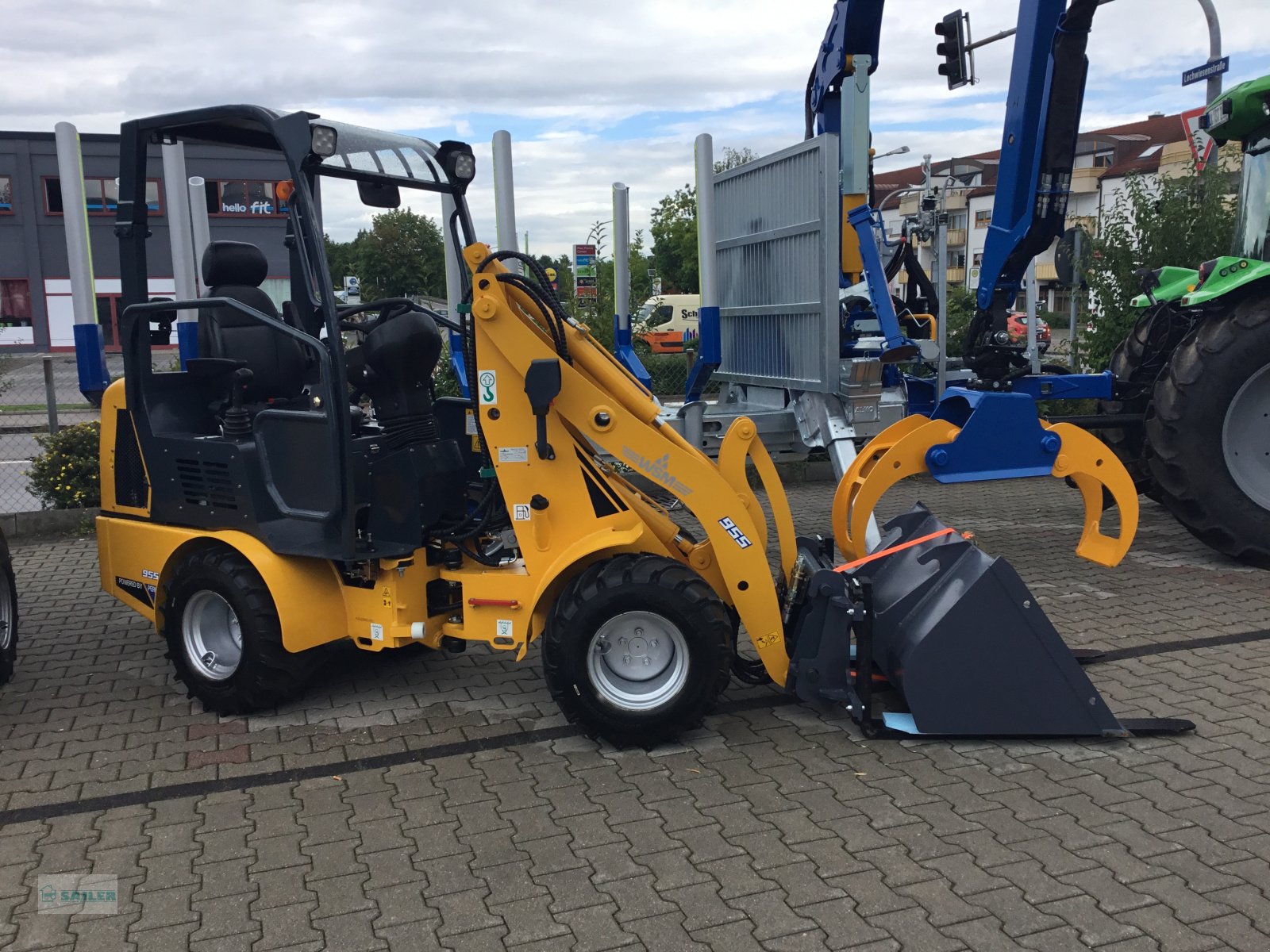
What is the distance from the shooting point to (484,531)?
184 inches

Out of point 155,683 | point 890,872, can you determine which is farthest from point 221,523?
point 890,872

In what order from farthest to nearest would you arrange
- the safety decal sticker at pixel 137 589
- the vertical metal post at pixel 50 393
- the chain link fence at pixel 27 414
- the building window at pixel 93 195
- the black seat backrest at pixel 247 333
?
the building window at pixel 93 195 < the vertical metal post at pixel 50 393 < the chain link fence at pixel 27 414 < the safety decal sticker at pixel 137 589 < the black seat backrest at pixel 247 333

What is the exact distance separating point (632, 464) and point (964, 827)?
71.5 inches

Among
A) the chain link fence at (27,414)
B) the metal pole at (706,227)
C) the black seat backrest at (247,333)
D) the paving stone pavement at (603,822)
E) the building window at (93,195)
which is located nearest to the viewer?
the paving stone pavement at (603,822)

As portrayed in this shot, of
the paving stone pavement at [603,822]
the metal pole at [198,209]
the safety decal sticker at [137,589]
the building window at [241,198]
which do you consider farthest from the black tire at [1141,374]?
the building window at [241,198]

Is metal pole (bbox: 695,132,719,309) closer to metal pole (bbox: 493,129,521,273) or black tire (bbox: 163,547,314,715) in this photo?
metal pole (bbox: 493,129,521,273)

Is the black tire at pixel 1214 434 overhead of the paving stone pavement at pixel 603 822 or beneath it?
overhead

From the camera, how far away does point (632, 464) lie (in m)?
4.36

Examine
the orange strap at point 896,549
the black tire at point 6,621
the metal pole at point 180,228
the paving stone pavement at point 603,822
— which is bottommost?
the paving stone pavement at point 603,822

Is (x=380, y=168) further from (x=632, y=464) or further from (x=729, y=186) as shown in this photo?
(x=729, y=186)

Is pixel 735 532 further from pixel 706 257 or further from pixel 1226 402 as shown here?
pixel 1226 402

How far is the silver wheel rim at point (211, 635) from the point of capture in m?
4.85

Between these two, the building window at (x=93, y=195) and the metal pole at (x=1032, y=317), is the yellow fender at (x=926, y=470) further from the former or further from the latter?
the building window at (x=93, y=195)

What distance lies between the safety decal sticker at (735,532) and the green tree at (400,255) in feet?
13.4
